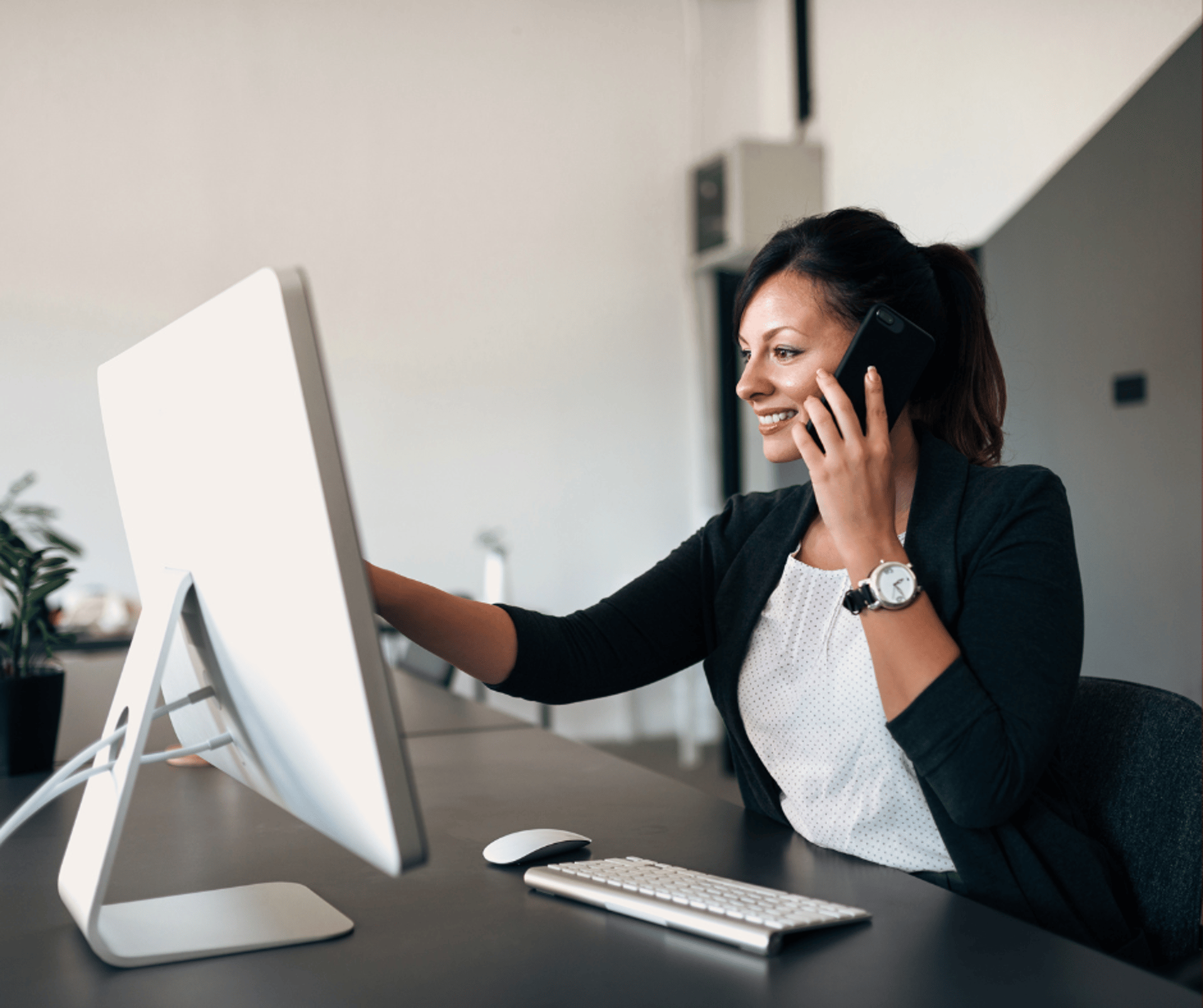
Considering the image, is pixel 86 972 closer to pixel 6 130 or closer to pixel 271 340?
pixel 271 340

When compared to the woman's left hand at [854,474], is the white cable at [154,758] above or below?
below

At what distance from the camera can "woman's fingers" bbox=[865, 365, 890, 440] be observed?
1076 millimetres

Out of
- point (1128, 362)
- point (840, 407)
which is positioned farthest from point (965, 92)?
point (840, 407)

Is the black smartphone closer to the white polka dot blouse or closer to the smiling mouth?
the smiling mouth

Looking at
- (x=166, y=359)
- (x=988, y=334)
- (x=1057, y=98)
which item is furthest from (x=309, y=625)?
(x=1057, y=98)

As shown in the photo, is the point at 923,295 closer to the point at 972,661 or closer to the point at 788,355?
the point at 788,355

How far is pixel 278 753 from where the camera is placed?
680mm

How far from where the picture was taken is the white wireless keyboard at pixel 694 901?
70 cm

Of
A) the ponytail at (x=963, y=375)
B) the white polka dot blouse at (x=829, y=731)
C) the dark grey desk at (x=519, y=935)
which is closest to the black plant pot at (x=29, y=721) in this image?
the dark grey desk at (x=519, y=935)

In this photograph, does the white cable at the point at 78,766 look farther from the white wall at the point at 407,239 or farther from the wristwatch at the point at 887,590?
the white wall at the point at 407,239

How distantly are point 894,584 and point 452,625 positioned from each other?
47cm

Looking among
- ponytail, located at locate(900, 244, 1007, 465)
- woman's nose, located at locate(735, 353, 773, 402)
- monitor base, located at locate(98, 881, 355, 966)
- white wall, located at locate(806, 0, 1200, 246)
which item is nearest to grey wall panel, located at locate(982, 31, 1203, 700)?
white wall, located at locate(806, 0, 1200, 246)

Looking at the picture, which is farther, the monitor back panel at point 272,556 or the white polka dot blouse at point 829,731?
the white polka dot blouse at point 829,731

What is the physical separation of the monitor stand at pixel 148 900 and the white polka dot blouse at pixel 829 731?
0.51 m
